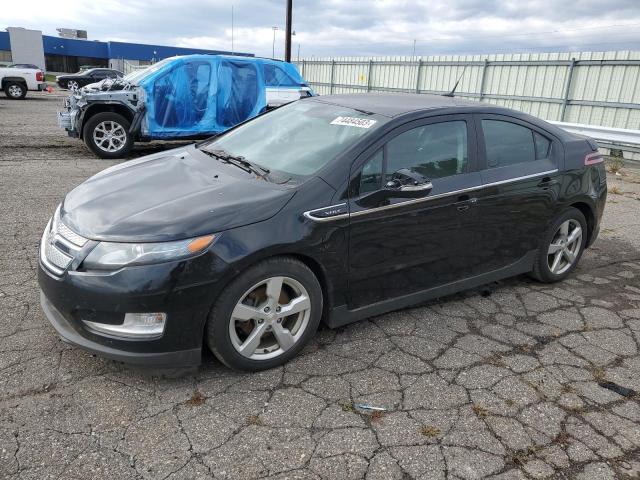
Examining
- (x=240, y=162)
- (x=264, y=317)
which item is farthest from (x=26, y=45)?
(x=264, y=317)

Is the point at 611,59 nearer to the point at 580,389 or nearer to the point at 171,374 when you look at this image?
the point at 580,389

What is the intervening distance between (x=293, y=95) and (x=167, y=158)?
7278 millimetres

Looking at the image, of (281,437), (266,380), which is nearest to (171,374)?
(266,380)

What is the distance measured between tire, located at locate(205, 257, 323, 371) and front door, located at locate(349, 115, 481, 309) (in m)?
0.34

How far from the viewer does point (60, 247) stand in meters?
2.79

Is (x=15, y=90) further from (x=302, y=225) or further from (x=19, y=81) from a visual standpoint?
(x=302, y=225)

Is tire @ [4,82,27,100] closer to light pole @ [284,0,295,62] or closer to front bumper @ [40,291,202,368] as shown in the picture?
light pole @ [284,0,295,62]

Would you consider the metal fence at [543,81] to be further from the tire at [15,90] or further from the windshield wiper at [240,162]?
the tire at [15,90]

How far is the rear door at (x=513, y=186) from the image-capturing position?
375 cm

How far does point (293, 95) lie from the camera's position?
10.7m

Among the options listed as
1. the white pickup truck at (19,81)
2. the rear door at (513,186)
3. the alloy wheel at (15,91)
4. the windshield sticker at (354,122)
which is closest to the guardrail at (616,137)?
the rear door at (513,186)

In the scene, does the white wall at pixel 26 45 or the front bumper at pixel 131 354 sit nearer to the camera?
the front bumper at pixel 131 354

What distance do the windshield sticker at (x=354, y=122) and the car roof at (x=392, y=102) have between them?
5.3 inches

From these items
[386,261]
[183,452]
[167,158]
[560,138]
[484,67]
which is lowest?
[183,452]
